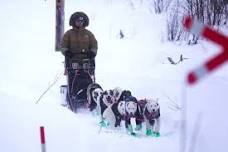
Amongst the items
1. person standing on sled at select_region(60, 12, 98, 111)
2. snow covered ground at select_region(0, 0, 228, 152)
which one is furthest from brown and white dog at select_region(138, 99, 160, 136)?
person standing on sled at select_region(60, 12, 98, 111)

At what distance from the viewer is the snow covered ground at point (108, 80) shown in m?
4.79

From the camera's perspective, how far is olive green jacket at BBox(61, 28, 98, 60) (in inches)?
284

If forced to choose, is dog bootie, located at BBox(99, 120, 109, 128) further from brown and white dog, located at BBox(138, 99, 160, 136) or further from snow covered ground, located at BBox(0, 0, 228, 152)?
brown and white dog, located at BBox(138, 99, 160, 136)

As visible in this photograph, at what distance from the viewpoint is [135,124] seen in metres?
6.00

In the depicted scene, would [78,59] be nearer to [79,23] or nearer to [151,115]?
[79,23]

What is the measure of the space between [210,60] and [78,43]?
560 cm

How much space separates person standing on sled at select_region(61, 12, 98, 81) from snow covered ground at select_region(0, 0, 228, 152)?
781 millimetres

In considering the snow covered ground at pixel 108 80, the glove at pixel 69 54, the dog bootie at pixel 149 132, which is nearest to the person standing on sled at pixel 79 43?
the glove at pixel 69 54

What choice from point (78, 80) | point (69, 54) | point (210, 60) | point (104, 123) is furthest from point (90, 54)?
point (210, 60)

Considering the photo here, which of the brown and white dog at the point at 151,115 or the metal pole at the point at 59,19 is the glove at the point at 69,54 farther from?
the metal pole at the point at 59,19

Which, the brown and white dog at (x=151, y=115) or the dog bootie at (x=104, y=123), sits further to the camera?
the dog bootie at (x=104, y=123)

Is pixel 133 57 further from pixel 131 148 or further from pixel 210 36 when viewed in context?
pixel 210 36

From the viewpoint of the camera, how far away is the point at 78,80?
7.11 meters

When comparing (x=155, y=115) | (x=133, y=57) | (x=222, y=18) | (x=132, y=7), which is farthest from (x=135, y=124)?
(x=132, y=7)
